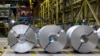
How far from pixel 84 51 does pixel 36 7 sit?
32.6 m

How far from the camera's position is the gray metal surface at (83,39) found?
7.36 meters

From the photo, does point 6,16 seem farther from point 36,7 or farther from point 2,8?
point 36,7

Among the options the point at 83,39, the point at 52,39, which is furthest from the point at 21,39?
the point at 83,39

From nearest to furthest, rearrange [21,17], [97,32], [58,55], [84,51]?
[58,55]
[84,51]
[97,32]
[21,17]

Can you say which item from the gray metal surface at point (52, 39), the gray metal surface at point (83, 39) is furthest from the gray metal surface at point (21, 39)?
the gray metal surface at point (83, 39)

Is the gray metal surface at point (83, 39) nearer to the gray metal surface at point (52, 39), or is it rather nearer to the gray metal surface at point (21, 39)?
the gray metal surface at point (52, 39)

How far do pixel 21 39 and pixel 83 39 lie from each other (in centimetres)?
181

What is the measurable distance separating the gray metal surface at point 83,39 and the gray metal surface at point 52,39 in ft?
0.91

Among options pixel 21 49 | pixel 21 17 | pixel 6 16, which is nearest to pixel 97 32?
pixel 21 49

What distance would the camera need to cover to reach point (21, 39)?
24.5 ft

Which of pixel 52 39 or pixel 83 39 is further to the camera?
pixel 83 39

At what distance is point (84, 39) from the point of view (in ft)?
24.7

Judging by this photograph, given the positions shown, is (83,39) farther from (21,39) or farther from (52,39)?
(21,39)

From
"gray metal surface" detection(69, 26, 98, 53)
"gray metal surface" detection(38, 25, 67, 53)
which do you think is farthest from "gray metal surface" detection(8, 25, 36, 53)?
"gray metal surface" detection(69, 26, 98, 53)
